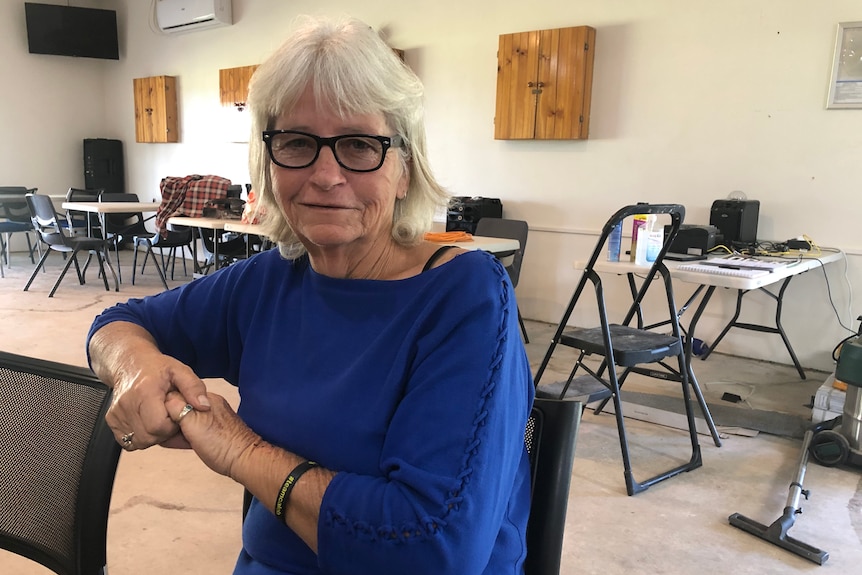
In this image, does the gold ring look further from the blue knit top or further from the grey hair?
the grey hair

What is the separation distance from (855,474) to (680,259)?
1.17m

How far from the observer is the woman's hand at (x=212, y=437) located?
886mm

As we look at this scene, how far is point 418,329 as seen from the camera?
888mm

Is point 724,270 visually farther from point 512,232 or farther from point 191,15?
point 191,15

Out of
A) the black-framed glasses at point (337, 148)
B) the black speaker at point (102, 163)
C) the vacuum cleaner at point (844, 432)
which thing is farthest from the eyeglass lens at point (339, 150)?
the black speaker at point (102, 163)

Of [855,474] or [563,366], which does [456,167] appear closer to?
[563,366]

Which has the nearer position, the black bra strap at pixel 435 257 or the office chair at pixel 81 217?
the black bra strap at pixel 435 257

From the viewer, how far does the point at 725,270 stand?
2.72 m

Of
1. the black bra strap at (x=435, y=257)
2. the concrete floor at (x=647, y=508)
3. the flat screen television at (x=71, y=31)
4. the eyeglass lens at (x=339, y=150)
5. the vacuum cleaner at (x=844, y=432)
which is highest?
the flat screen television at (x=71, y=31)

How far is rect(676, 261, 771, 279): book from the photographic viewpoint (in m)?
2.64

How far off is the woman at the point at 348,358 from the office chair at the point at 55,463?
2.7 inches

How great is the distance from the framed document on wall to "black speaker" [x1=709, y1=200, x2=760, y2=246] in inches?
30.3

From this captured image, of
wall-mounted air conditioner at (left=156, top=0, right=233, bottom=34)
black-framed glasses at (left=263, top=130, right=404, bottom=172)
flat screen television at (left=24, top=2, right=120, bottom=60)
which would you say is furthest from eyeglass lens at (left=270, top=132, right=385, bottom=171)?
flat screen television at (left=24, top=2, right=120, bottom=60)

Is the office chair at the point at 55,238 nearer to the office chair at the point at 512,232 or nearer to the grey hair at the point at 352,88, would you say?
the office chair at the point at 512,232
